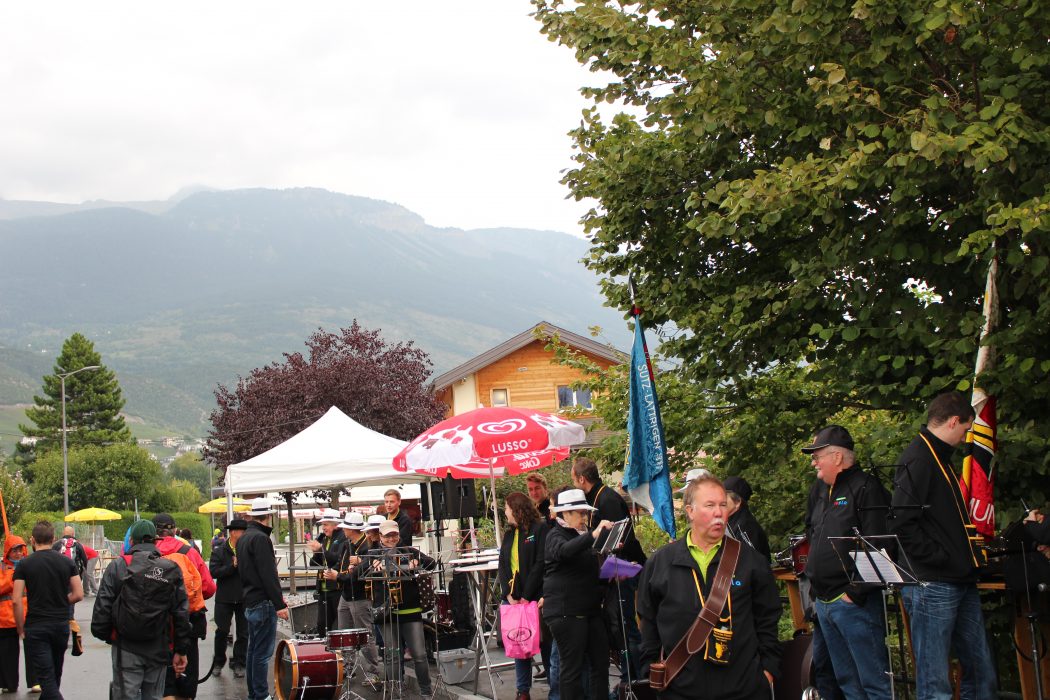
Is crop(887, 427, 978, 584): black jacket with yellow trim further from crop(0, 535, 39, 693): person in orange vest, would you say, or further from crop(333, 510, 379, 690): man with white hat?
crop(0, 535, 39, 693): person in orange vest

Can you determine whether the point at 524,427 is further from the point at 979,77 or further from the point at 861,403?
the point at 979,77

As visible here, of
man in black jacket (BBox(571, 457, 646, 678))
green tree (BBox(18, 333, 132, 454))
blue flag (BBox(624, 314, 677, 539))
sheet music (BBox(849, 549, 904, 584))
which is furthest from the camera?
green tree (BBox(18, 333, 132, 454))

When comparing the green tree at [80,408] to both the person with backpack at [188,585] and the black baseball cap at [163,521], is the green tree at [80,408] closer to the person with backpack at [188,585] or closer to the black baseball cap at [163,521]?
the person with backpack at [188,585]

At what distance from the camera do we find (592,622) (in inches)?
352

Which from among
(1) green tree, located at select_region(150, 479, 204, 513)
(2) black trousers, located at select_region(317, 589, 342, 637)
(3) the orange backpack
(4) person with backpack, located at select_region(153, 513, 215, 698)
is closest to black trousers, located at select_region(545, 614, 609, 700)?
(4) person with backpack, located at select_region(153, 513, 215, 698)

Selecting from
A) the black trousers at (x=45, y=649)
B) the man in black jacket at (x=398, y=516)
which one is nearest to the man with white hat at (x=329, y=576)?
the man in black jacket at (x=398, y=516)

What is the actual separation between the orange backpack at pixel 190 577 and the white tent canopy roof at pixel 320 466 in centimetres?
431

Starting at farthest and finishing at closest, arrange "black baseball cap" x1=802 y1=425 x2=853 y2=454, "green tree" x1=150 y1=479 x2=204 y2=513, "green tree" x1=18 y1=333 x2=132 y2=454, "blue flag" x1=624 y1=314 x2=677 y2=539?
1. "green tree" x1=18 y1=333 x2=132 y2=454
2. "green tree" x1=150 y1=479 x2=204 y2=513
3. "blue flag" x1=624 y1=314 x2=677 y2=539
4. "black baseball cap" x1=802 y1=425 x2=853 y2=454

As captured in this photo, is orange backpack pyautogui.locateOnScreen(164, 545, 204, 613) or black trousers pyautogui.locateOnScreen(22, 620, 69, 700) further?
black trousers pyautogui.locateOnScreen(22, 620, 69, 700)

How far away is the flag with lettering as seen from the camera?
22.9 ft

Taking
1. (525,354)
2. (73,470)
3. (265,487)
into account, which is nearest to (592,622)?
(265,487)

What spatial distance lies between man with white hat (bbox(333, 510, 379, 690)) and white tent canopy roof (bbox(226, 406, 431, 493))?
372cm

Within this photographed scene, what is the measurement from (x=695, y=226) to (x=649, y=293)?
1991mm

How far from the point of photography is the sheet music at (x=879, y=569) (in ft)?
19.9
